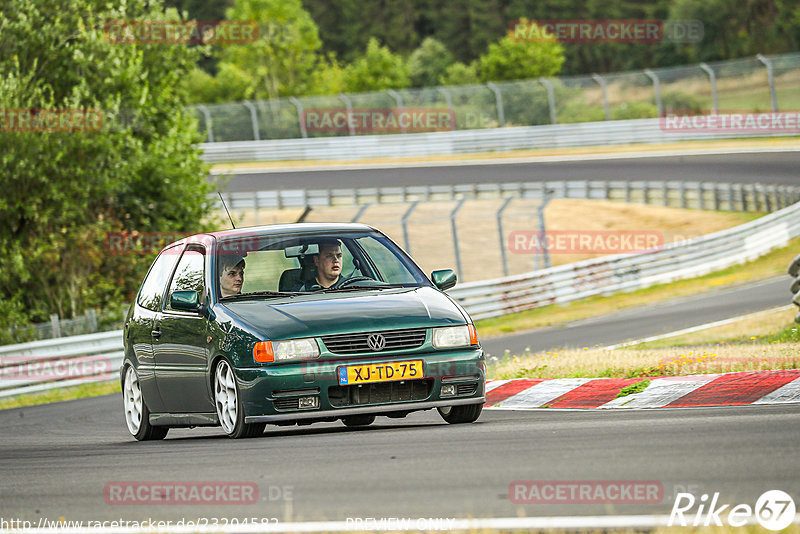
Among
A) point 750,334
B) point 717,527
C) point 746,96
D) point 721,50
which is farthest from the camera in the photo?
point 721,50

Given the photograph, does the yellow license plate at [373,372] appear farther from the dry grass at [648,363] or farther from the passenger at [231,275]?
the dry grass at [648,363]

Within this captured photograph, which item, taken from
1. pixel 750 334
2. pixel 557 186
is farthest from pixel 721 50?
pixel 750 334

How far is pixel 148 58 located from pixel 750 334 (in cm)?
1704

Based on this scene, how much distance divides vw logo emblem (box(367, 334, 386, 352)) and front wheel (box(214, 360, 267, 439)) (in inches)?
34.4

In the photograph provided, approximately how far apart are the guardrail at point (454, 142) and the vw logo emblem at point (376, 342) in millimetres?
39481

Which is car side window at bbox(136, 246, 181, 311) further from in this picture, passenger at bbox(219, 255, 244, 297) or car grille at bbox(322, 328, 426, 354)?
car grille at bbox(322, 328, 426, 354)

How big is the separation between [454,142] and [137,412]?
130 feet

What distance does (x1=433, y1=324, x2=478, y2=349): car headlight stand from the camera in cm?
820

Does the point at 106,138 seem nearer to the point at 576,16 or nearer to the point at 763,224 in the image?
the point at 763,224

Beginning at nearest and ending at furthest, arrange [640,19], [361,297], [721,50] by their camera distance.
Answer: [361,297] → [721,50] → [640,19]

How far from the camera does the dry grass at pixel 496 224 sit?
33.1 meters

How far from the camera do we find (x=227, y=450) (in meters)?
7.56

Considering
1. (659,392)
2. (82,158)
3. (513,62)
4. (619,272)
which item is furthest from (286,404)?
(513,62)

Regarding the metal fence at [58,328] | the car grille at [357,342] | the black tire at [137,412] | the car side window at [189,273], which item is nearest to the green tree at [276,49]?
the metal fence at [58,328]
